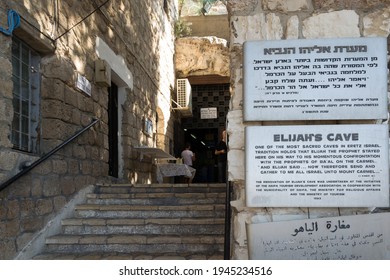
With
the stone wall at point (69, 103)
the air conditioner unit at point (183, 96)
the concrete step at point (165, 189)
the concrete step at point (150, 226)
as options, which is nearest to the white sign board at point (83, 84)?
the stone wall at point (69, 103)

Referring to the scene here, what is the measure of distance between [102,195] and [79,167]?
419mm

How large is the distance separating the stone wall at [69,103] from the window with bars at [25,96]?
0.07 meters

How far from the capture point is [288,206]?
2.18m

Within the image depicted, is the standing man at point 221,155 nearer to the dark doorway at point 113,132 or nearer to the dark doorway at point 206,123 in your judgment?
the dark doorway at point 113,132

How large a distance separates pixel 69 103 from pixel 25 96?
0.68 metres

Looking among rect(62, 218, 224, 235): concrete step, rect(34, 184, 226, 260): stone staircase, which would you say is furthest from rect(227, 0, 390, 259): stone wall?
rect(62, 218, 224, 235): concrete step

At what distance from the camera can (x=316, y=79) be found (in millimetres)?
2180

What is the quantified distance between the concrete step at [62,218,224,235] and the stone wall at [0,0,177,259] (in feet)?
1.23

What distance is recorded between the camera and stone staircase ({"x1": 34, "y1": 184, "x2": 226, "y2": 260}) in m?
3.68

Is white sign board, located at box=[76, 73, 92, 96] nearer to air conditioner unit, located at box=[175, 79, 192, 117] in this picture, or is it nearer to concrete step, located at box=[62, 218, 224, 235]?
concrete step, located at box=[62, 218, 224, 235]

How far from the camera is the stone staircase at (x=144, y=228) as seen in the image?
3.68m

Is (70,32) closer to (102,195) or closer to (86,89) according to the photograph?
(86,89)

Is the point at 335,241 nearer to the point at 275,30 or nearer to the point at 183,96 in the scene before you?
the point at 275,30

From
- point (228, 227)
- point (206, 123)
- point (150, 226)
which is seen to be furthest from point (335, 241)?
point (206, 123)
